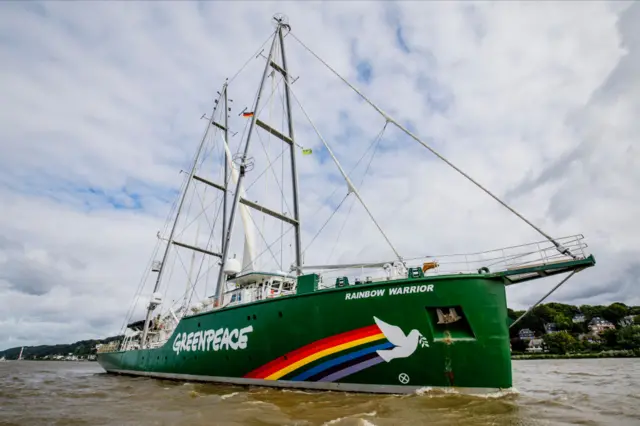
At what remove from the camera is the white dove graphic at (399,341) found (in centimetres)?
1109

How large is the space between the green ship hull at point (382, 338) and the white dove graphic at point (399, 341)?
0.03 meters

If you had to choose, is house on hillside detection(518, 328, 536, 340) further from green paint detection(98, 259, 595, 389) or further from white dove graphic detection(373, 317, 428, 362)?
white dove graphic detection(373, 317, 428, 362)

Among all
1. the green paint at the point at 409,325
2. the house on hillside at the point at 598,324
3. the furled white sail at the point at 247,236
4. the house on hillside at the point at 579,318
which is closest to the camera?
the green paint at the point at 409,325

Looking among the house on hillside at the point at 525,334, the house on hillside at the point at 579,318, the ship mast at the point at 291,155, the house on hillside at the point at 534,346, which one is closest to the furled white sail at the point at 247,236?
the ship mast at the point at 291,155

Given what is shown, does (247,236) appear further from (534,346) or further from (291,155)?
(534,346)

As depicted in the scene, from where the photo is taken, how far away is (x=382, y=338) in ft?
37.5

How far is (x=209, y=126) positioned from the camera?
3212cm

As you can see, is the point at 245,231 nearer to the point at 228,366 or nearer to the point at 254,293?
the point at 254,293

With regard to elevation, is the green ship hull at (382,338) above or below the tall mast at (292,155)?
below

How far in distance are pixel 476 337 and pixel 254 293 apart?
31.9 ft

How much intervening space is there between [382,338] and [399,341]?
21.4 inches

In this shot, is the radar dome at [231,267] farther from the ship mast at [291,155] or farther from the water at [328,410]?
the water at [328,410]

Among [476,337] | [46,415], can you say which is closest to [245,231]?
[46,415]

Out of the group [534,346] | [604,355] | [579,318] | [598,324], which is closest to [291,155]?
[604,355]
